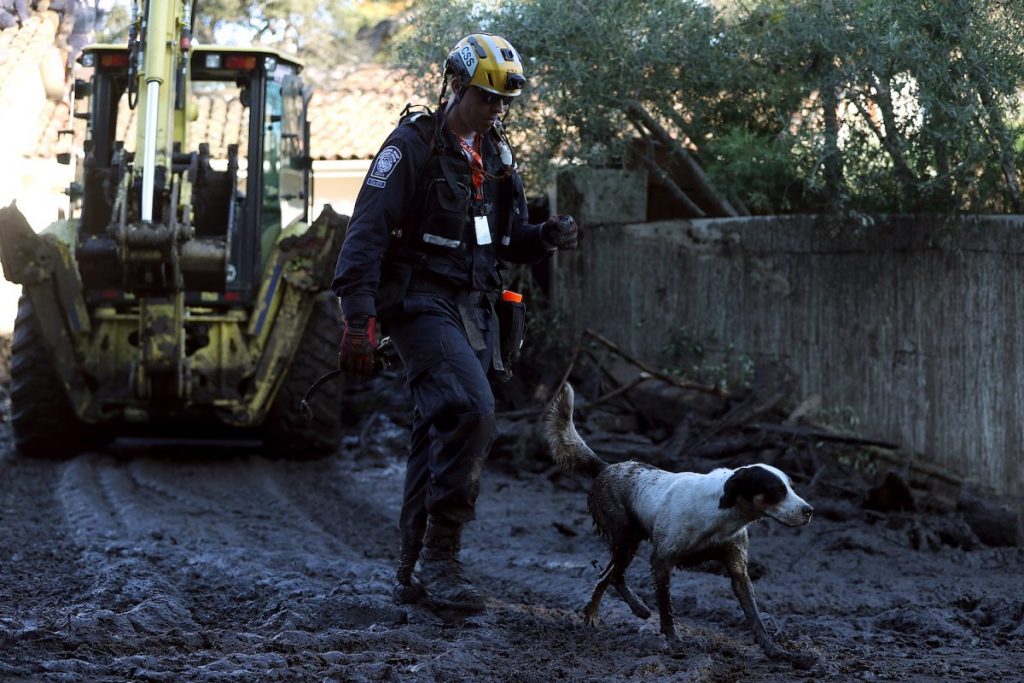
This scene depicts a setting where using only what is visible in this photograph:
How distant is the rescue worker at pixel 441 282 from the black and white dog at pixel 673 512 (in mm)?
484

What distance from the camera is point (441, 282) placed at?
17.0ft

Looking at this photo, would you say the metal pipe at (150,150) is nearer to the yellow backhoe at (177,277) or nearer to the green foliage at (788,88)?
the yellow backhoe at (177,277)

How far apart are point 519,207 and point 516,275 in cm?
645

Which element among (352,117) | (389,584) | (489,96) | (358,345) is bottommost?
(389,584)

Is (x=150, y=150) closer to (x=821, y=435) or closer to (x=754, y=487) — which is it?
(x=821, y=435)

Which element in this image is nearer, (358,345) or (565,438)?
(358,345)

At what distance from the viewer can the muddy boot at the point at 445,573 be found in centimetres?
522

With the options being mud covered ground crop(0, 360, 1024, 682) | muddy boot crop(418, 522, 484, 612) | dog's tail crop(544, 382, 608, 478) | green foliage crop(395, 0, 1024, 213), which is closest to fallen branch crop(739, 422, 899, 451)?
mud covered ground crop(0, 360, 1024, 682)

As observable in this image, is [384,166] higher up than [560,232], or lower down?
higher up

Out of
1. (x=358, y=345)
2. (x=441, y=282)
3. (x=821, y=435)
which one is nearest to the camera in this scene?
(x=358, y=345)

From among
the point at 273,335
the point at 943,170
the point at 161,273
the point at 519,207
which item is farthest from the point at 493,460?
the point at 519,207

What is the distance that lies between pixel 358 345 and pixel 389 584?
1.44m

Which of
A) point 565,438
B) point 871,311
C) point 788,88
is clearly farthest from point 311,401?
point 565,438

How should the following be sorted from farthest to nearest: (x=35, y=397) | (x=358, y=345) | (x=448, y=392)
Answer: (x=35, y=397) < (x=448, y=392) < (x=358, y=345)
